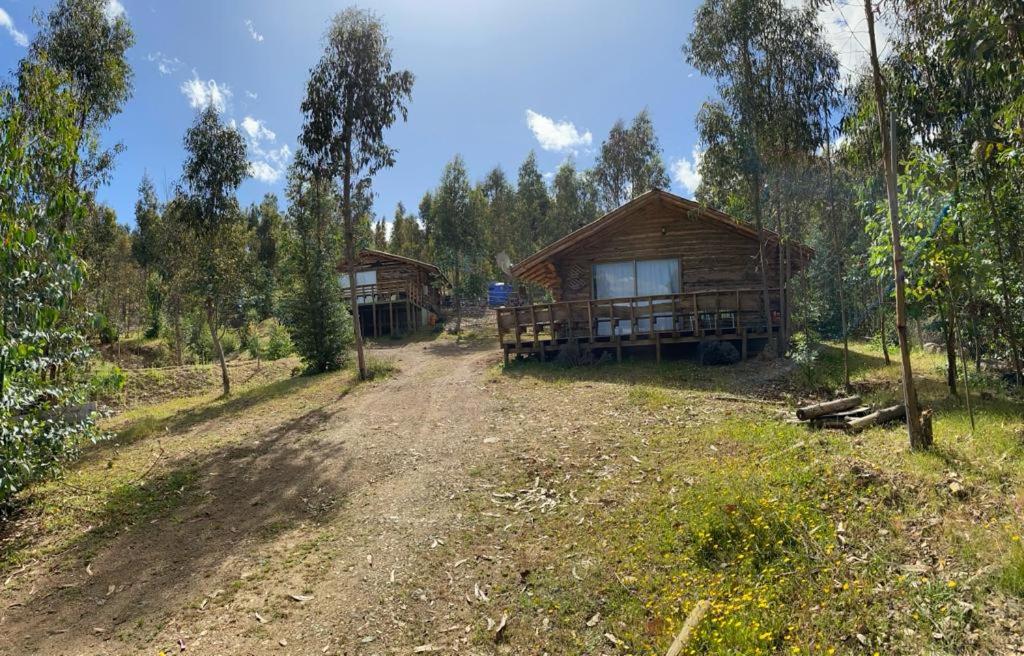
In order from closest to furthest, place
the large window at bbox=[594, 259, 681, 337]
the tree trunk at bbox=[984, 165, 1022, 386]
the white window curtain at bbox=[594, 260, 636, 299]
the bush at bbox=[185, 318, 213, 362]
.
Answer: the tree trunk at bbox=[984, 165, 1022, 386], the large window at bbox=[594, 259, 681, 337], the white window curtain at bbox=[594, 260, 636, 299], the bush at bbox=[185, 318, 213, 362]

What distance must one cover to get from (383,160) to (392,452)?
1102 centimetres

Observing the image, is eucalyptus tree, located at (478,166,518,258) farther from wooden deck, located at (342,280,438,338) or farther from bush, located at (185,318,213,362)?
bush, located at (185,318,213,362)

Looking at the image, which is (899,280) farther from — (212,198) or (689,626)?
(212,198)

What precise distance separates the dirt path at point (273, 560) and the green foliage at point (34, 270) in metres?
1.53

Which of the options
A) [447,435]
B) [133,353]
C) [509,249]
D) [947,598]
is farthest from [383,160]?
[509,249]

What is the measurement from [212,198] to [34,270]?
45.7ft

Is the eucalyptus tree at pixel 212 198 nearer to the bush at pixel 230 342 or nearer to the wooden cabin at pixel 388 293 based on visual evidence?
the wooden cabin at pixel 388 293

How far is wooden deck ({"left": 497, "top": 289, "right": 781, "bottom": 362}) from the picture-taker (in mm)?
15688

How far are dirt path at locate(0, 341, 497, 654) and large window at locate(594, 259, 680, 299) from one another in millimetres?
9497

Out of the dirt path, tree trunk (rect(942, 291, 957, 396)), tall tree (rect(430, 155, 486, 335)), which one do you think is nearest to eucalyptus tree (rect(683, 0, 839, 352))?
tree trunk (rect(942, 291, 957, 396))

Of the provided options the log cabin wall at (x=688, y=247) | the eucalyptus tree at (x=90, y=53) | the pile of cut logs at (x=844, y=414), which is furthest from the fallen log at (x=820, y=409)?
the eucalyptus tree at (x=90, y=53)

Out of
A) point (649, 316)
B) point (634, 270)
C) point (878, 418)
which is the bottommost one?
point (878, 418)

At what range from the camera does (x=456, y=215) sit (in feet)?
115

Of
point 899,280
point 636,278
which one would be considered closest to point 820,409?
point 899,280
